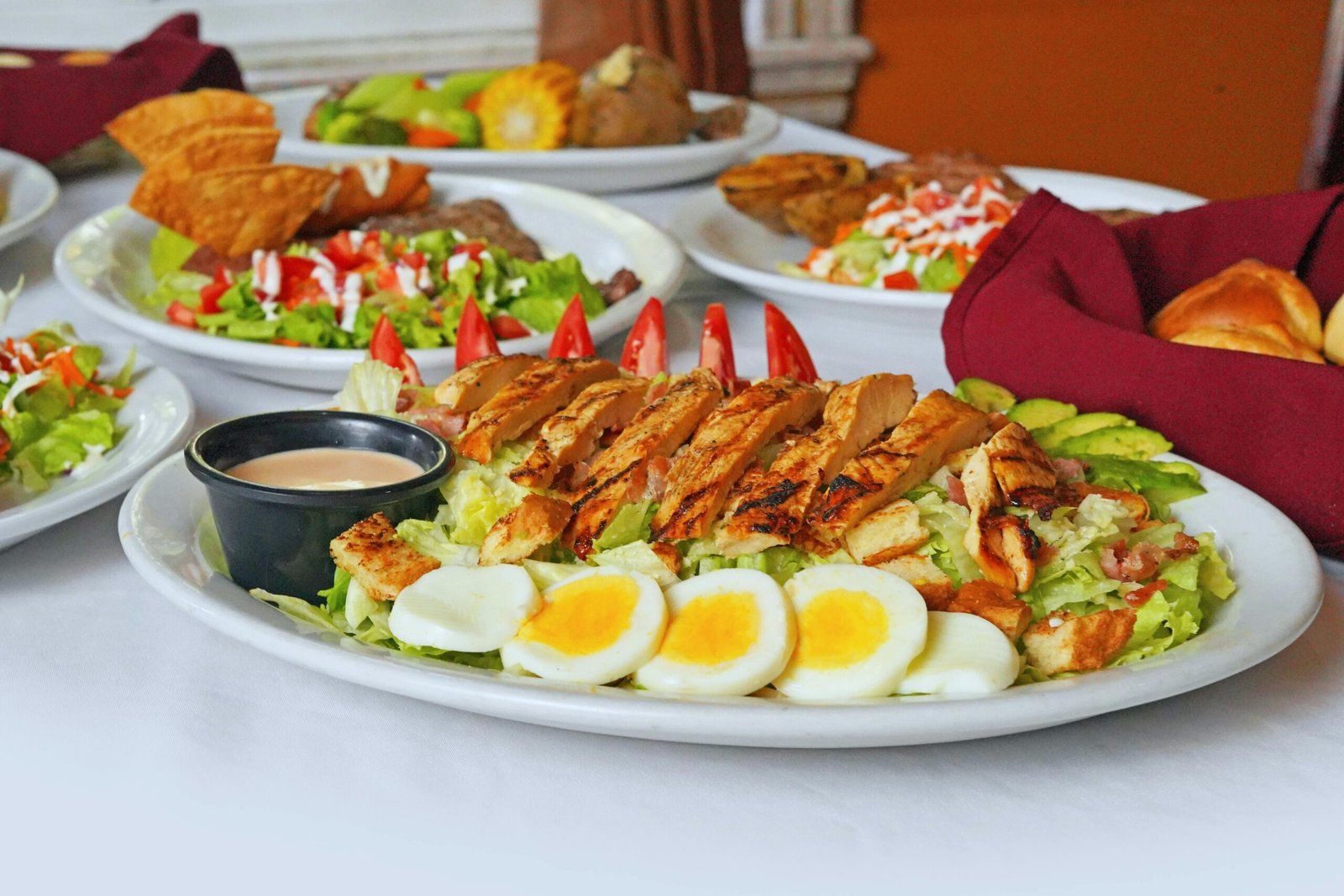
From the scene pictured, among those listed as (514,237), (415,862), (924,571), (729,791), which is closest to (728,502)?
(924,571)

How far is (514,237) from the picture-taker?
335 centimetres

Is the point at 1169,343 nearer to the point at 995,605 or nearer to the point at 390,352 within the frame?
the point at 995,605

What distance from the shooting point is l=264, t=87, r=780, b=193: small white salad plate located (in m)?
3.97

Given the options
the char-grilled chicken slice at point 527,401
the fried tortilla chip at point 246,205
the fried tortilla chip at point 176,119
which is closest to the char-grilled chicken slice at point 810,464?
the char-grilled chicken slice at point 527,401

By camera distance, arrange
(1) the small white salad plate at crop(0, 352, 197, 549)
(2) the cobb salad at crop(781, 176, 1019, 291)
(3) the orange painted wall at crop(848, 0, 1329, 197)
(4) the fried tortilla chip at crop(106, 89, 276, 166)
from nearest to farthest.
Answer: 1. (1) the small white salad plate at crop(0, 352, 197, 549)
2. (2) the cobb salad at crop(781, 176, 1019, 291)
3. (4) the fried tortilla chip at crop(106, 89, 276, 166)
4. (3) the orange painted wall at crop(848, 0, 1329, 197)

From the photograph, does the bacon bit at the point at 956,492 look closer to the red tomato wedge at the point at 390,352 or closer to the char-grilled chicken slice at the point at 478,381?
the char-grilled chicken slice at the point at 478,381

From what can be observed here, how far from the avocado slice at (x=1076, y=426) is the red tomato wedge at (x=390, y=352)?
3.51 feet

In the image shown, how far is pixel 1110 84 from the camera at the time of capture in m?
7.55

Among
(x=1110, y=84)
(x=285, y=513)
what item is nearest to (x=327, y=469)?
(x=285, y=513)

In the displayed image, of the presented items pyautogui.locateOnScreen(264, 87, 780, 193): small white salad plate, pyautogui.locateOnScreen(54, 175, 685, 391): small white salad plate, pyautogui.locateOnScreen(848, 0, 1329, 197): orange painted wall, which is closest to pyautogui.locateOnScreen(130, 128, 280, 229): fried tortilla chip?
pyautogui.locateOnScreen(54, 175, 685, 391): small white salad plate

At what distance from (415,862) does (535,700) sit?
196 mm

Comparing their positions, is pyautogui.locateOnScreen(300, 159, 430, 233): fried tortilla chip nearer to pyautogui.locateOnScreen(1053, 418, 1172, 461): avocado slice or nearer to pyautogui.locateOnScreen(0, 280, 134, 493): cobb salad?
pyautogui.locateOnScreen(0, 280, 134, 493): cobb salad

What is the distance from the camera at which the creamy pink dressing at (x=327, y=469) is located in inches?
68.3

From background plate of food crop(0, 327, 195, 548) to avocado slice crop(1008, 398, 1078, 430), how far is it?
138cm
